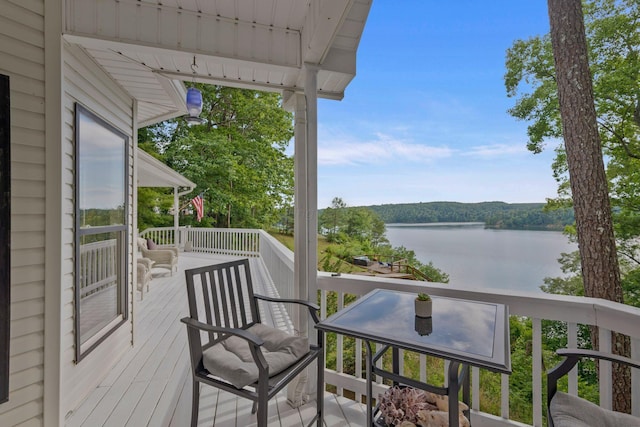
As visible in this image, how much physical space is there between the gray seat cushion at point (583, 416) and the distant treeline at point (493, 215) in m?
9.46

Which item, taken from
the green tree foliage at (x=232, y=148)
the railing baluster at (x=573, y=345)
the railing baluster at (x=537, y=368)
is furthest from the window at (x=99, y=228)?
the green tree foliage at (x=232, y=148)

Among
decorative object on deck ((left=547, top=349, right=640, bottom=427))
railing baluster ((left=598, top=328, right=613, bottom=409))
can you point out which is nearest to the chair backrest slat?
decorative object on deck ((left=547, top=349, right=640, bottom=427))

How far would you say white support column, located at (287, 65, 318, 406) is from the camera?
7.40 feet

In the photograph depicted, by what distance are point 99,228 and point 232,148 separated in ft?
37.5

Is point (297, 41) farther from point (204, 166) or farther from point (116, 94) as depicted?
point (204, 166)

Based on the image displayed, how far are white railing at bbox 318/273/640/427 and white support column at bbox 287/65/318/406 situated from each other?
0.27 m

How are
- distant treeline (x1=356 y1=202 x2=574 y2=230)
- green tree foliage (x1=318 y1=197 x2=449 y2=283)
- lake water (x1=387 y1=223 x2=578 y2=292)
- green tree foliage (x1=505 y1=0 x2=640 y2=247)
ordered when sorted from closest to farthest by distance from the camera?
green tree foliage (x1=505 y1=0 x2=640 y2=247) < distant treeline (x1=356 y1=202 x2=574 y2=230) < lake water (x1=387 y1=223 x2=578 y2=292) < green tree foliage (x1=318 y1=197 x2=449 y2=283)

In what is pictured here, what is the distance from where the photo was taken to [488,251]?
13836mm

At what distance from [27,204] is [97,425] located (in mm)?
1470

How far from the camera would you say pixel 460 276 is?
593 inches

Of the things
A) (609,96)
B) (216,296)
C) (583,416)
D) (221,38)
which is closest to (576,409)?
(583,416)

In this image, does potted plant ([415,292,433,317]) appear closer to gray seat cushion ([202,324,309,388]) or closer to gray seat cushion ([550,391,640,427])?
gray seat cushion ([550,391,640,427])

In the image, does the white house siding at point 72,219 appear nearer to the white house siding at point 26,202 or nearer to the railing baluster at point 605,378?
the white house siding at point 26,202

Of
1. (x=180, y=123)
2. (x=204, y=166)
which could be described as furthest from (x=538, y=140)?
(x=180, y=123)
